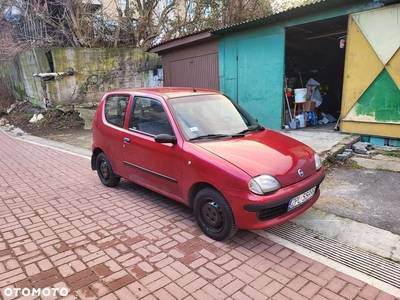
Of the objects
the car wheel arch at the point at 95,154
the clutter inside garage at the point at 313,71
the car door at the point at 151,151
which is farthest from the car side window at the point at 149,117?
the clutter inside garage at the point at 313,71

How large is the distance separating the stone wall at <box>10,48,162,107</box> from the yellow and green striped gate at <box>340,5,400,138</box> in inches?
374

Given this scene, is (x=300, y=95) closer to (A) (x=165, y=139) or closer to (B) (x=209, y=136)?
(B) (x=209, y=136)

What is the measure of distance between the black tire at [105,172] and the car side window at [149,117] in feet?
3.54

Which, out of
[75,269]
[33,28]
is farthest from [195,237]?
[33,28]

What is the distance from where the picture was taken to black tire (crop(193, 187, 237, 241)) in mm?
3090

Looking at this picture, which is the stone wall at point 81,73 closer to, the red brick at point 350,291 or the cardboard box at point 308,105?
the cardboard box at point 308,105

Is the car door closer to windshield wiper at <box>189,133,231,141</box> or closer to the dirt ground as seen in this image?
windshield wiper at <box>189,133,231,141</box>

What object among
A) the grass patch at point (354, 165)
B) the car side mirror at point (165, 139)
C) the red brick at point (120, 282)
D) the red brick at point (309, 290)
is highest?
the car side mirror at point (165, 139)

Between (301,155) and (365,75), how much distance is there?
453 cm

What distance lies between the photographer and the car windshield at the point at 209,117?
11.9ft

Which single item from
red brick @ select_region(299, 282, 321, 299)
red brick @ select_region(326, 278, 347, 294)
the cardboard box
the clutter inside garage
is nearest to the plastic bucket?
the clutter inside garage

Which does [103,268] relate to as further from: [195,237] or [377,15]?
[377,15]

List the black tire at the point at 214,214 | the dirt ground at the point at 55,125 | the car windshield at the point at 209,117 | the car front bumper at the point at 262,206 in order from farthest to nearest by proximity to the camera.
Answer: the dirt ground at the point at 55,125 → the car windshield at the point at 209,117 → the black tire at the point at 214,214 → the car front bumper at the point at 262,206

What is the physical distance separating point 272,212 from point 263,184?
1.17ft
